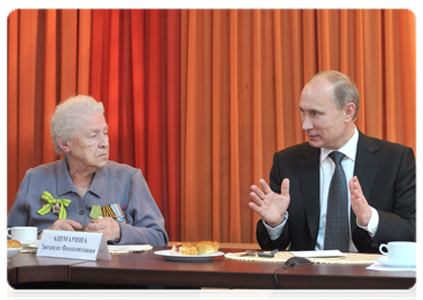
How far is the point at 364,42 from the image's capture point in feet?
11.0

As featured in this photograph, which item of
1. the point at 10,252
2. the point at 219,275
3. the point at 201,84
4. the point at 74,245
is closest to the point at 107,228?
the point at 74,245

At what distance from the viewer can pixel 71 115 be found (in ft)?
7.67

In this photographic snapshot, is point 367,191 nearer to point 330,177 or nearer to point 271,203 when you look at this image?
point 330,177

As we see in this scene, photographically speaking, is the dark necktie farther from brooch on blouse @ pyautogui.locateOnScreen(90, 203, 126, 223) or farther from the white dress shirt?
brooch on blouse @ pyautogui.locateOnScreen(90, 203, 126, 223)

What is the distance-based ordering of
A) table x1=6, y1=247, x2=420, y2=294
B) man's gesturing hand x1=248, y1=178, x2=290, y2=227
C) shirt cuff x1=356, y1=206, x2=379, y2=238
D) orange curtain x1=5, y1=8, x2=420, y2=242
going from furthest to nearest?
orange curtain x1=5, y1=8, x2=420, y2=242, man's gesturing hand x1=248, y1=178, x2=290, y2=227, shirt cuff x1=356, y1=206, x2=379, y2=238, table x1=6, y1=247, x2=420, y2=294

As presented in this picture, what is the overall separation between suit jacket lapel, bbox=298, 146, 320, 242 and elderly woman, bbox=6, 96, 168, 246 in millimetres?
632

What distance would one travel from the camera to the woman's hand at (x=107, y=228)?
188cm

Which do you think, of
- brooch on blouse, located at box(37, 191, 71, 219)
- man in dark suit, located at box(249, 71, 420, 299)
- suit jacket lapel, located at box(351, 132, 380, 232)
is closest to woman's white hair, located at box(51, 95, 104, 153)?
brooch on blouse, located at box(37, 191, 71, 219)

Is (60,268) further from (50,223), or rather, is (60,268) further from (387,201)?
(387,201)

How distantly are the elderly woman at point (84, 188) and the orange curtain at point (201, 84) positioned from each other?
119 cm

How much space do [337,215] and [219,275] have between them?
896mm

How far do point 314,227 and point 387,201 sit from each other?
0.31 meters

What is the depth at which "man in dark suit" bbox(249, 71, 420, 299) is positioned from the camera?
1975mm

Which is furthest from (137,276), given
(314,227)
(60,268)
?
(314,227)
